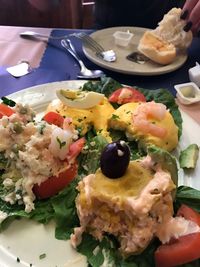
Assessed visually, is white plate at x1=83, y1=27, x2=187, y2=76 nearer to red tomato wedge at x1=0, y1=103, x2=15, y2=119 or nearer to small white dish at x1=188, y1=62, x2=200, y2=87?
small white dish at x1=188, y1=62, x2=200, y2=87

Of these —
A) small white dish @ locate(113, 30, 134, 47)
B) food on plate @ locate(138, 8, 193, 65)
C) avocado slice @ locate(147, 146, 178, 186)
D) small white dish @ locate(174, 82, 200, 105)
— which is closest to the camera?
avocado slice @ locate(147, 146, 178, 186)

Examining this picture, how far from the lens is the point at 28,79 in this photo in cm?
203

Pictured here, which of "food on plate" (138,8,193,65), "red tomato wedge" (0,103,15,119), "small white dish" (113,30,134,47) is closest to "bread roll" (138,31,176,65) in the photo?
"food on plate" (138,8,193,65)

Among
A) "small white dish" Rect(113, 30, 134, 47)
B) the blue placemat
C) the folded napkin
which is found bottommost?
the blue placemat

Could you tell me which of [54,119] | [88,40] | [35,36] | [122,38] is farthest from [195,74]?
[35,36]

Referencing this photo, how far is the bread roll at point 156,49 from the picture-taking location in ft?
6.89

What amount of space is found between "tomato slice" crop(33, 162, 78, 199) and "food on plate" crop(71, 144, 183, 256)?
0.17 meters

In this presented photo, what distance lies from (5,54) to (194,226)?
1.44 m

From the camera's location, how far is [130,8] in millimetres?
2512

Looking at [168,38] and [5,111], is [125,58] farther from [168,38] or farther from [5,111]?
[5,111]

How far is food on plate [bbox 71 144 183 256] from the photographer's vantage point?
1.15m

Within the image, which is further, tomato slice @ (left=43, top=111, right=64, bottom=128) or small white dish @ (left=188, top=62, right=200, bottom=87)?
small white dish @ (left=188, top=62, right=200, bottom=87)

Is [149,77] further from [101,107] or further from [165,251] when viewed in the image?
[165,251]

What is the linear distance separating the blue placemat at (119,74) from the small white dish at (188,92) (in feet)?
0.16
